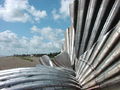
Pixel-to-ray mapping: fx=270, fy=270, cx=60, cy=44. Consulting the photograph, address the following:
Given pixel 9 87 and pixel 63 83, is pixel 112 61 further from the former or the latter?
pixel 9 87

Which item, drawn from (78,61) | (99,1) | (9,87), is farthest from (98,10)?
(9,87)

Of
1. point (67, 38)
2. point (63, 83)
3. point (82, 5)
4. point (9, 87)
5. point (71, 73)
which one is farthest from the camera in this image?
point (67, 38)

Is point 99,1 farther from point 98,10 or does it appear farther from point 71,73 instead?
point 71,73

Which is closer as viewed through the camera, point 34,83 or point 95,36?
point 34,83

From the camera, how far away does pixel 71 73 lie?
5.47 m

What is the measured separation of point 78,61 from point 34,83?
1.72 m

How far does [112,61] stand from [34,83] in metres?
1.26

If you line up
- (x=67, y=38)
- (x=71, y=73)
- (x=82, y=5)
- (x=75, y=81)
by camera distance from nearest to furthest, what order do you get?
(x=75, y=81), (x=71, y=73), (x=82, y=5), (x=67, y=38)

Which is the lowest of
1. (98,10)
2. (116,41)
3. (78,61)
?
(116,41)

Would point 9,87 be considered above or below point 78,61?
below

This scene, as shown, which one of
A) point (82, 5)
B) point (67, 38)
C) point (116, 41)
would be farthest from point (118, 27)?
point (67, 38)

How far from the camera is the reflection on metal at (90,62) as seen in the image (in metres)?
4.10

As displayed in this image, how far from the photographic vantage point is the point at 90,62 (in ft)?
16.0

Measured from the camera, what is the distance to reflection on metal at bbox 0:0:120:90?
4.10m
